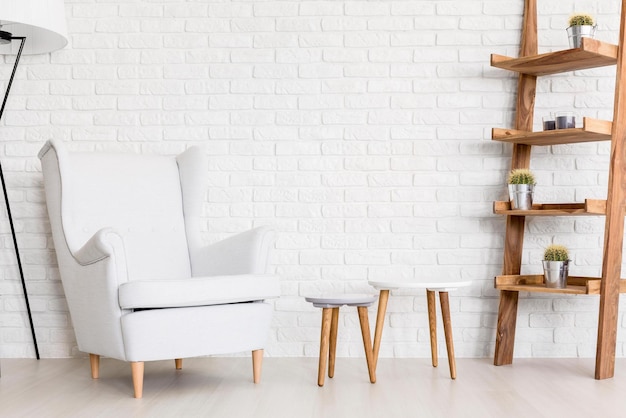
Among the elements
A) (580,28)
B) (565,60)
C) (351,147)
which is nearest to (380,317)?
(351,147)

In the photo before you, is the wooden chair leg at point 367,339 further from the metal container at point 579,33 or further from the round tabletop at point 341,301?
the metal container at point 579,33

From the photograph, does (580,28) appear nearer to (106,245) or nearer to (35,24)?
(106,245)

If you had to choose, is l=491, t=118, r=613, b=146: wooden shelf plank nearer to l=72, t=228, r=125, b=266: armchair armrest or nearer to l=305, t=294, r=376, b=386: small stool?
l=305, t=294, r=376, b=386: small stool

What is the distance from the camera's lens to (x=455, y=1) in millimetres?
3664

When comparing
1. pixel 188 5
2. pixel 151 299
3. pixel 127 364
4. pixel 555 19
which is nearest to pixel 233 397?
pixel 151 299

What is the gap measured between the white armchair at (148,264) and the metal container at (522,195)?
1121mm

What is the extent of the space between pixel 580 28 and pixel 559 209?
775mm

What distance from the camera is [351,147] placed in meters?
3.66

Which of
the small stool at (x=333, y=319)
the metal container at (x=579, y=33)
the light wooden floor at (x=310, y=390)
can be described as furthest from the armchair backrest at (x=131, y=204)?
the metal container at (x=579, y=33)

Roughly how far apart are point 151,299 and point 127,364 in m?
0.92

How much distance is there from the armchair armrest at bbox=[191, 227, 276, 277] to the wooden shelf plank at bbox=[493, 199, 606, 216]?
1.07 m

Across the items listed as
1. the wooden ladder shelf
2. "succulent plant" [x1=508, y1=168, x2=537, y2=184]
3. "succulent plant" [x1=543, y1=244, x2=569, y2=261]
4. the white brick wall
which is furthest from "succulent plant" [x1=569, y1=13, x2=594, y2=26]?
"succulent plant" [x1=543, y1=244, x2=569, y2=261]

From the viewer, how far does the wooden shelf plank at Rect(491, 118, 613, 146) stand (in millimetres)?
3154

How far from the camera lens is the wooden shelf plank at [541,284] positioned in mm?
3160
